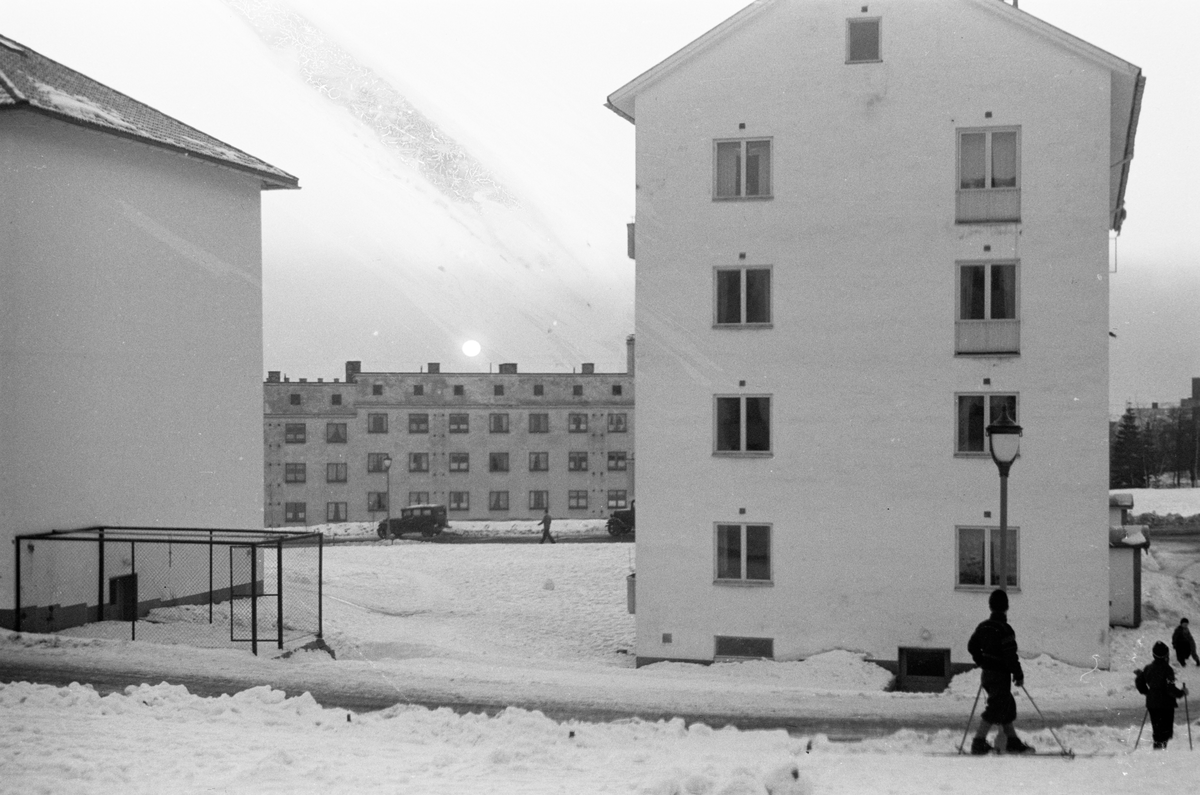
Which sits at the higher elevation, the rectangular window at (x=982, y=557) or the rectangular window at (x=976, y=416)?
the rectangular window at (x=976, y=416)

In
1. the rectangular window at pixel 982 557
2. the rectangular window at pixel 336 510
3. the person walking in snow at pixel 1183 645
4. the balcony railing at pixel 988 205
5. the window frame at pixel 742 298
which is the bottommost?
the rectangular window at pixel 336 510

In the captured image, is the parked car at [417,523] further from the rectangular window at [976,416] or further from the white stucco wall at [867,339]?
the rectangular window at [976,416]

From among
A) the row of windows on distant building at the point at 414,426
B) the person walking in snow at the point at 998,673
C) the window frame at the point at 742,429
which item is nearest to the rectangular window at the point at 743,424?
the window frame at the point at 742,429

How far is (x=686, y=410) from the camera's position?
24859 mm

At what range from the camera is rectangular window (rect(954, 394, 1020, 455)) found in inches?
936

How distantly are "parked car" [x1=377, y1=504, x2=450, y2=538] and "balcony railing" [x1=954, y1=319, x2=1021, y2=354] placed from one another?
1597 inches

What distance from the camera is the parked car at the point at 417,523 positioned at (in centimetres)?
6084

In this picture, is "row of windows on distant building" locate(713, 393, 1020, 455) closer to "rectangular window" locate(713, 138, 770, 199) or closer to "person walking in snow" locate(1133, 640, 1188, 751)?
"rectangular window" locate(713, 138, 770, 199)

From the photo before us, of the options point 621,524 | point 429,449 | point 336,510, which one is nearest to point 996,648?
point 621,524

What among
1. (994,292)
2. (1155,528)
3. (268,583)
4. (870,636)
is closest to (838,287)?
(994,292)

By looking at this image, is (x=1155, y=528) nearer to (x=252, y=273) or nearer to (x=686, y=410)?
(x=686, y=410)

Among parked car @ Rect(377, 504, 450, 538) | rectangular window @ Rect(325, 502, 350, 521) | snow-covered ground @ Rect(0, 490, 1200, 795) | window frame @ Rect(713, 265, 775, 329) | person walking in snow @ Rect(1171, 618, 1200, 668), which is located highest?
window frame @ Rect(713, 265, 775, 329)

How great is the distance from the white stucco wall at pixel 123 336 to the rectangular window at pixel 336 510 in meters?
56.4

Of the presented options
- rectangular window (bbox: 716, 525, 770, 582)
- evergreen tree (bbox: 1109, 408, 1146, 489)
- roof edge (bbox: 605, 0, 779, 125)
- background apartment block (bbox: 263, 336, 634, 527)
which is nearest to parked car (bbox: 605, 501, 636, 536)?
background apartment block (bbox: 263, 336, 634, 527)
